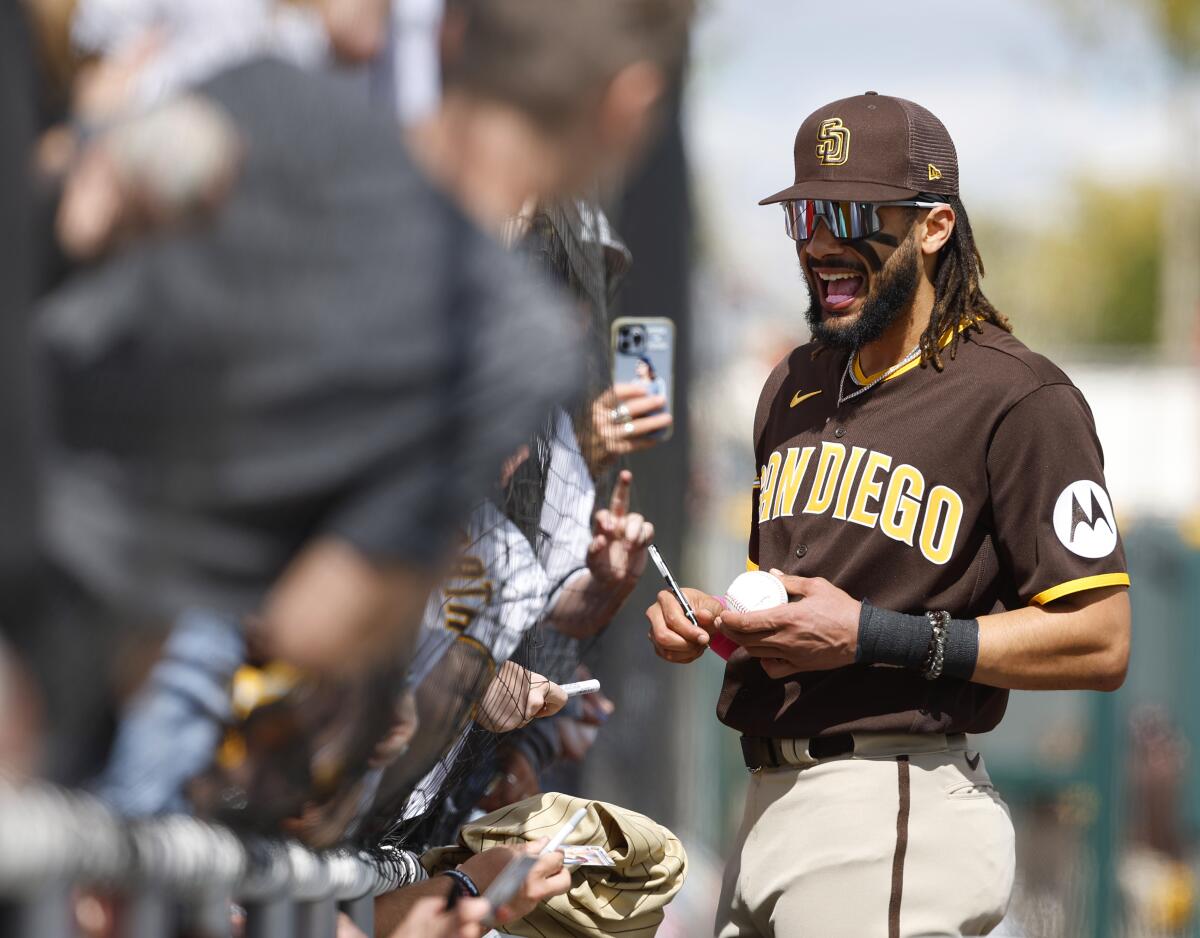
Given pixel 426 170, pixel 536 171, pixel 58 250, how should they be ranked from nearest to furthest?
1. pixel 58 250
2. pixel 426 170
3. pixel 536 171

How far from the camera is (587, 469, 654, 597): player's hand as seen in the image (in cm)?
307

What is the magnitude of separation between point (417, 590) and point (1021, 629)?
1.32 meters

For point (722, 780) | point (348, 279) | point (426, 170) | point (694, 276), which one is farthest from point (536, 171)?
point (722, 780)

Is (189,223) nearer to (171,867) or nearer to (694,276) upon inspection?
(171,867)

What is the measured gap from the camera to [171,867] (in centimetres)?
148

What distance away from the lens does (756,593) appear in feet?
8.72

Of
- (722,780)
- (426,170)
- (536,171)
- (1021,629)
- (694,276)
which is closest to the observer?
(426,170)

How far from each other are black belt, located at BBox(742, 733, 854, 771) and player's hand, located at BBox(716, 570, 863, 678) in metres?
0.15

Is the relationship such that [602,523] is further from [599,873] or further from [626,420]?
[599,873]

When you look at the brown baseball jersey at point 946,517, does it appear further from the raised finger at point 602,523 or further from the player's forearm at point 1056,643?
the raised finger at point 602,523

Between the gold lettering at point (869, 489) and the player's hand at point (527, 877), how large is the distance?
0.79 meters

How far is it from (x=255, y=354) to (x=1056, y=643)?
1.62 meters

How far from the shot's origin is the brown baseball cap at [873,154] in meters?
2.78

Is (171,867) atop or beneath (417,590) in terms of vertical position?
beneath
